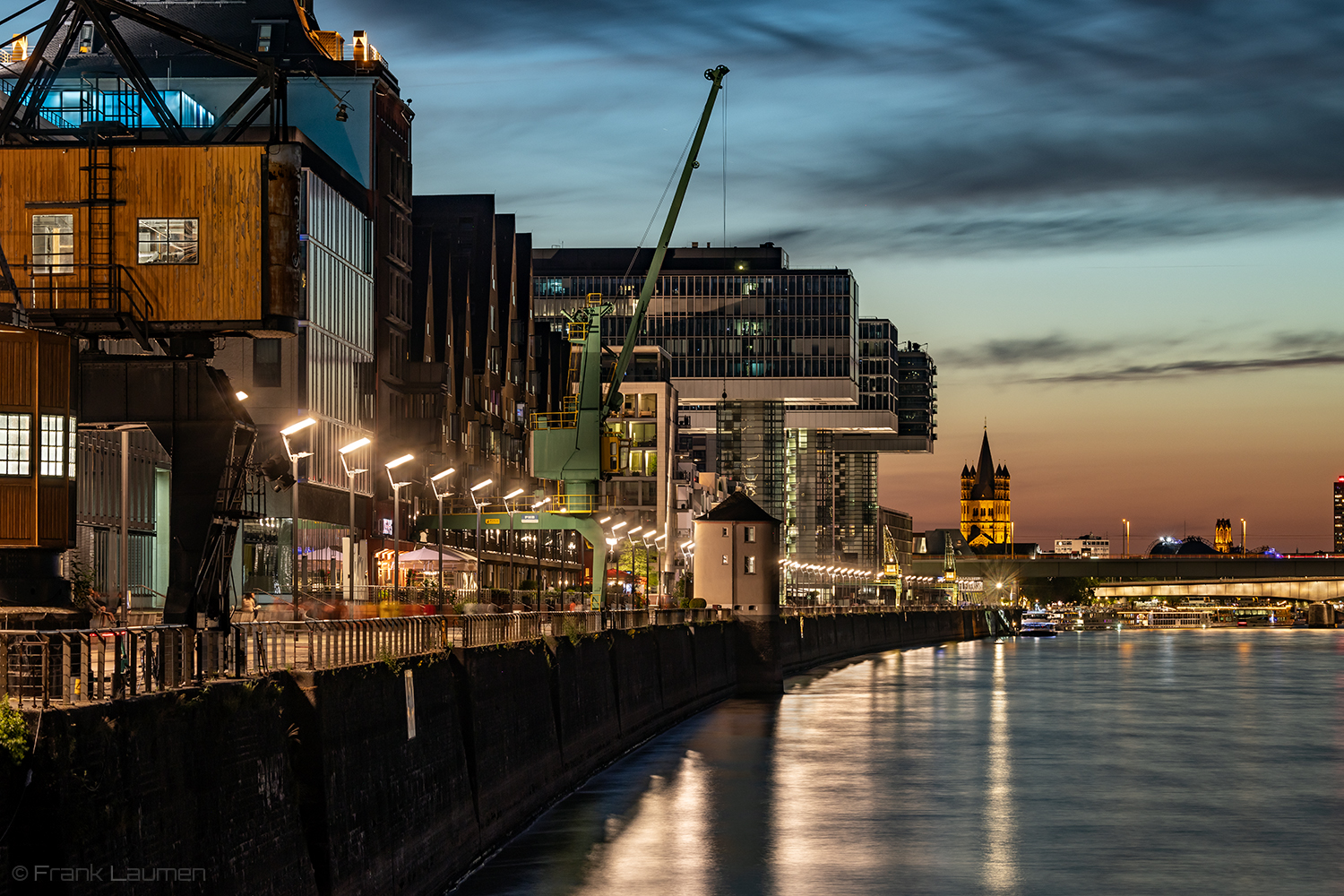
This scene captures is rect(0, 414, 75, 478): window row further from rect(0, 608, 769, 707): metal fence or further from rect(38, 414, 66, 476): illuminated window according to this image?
rect(0, 608, 769, 707): metal fence

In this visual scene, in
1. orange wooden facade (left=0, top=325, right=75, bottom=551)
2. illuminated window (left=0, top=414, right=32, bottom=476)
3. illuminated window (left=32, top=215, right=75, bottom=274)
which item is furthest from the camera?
illuminated window (left=0, top=414, right=32, bottom=476)

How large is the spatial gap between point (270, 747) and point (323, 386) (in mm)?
61966

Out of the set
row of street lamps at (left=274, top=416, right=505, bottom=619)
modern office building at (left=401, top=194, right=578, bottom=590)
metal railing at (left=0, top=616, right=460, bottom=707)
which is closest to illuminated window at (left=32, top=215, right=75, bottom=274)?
row of street lamps at (left=274, top=416, right=505, bottom=619)

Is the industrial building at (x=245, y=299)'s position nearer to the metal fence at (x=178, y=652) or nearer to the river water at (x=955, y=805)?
the metal fence at (x=178, y=652)

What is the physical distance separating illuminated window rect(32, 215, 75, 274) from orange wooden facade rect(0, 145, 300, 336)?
12cm

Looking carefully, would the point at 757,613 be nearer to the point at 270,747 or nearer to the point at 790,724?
the point at 790,724

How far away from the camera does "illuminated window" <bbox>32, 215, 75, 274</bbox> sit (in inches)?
1197

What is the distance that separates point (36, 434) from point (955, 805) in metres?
29.7

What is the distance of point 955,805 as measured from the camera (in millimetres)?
49344

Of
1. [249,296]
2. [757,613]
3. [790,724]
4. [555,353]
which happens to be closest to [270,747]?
[249,296]

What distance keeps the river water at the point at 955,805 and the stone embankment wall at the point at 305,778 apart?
5.82ft

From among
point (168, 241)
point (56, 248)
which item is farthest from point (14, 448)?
point (168, 241)

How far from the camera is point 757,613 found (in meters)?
91.8

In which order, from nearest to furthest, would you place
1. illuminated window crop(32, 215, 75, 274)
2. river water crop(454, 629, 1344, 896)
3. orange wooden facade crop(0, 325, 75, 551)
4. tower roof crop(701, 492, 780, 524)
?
1. illuminated window crop(32, 215, 75, 274)
2. orange wooden facade crop(0, 325, 75, 551)
3. river water crop(454, 629, 1344, 896)
4. tower roof crop(701, 492, 780, 524)
